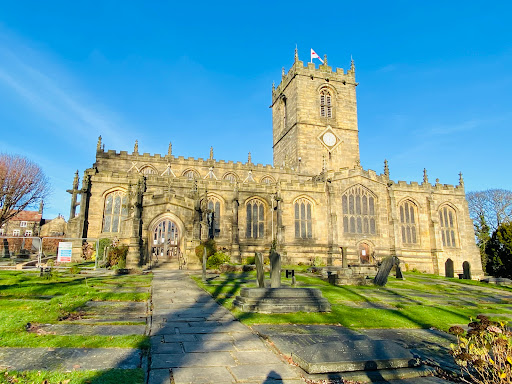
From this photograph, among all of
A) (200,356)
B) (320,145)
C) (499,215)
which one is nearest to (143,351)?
(200,356)

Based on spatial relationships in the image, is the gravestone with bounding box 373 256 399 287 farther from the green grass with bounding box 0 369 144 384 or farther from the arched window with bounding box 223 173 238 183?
the arched window with bounding box 223 173 238 183

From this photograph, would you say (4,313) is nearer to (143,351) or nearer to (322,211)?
(143,351)

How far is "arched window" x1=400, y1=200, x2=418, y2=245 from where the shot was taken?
112 feet

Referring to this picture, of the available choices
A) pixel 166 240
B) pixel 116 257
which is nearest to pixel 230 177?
pixel 166 240

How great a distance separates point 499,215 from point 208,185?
38.7m

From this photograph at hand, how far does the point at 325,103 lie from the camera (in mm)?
42781

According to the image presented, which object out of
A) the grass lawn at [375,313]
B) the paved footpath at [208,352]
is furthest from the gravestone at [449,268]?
the paved footpath at [208,352]

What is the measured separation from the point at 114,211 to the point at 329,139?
26.0 metres

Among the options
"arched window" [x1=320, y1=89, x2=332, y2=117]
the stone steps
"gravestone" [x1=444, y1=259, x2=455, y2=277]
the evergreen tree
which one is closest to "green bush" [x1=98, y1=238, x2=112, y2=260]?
the stone steps

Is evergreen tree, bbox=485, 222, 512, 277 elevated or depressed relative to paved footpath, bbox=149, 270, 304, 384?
elevated

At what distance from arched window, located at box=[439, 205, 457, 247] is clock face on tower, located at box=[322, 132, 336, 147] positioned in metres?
14.1

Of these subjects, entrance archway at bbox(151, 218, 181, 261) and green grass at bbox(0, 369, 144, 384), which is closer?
green grass at bbox(0, 369, 144, 384)

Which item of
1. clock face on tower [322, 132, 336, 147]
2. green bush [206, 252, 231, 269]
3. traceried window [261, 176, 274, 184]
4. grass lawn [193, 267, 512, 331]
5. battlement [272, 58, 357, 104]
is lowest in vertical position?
grass lawn [193, 267, 512, 331]

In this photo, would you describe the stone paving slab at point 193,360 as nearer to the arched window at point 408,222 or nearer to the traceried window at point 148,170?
the traceried window at point 148,170
